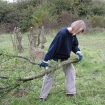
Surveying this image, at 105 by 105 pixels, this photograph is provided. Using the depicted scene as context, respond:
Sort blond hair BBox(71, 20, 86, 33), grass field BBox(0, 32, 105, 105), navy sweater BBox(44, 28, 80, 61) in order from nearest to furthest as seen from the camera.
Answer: blond hair BBox(71, 20, 86, 33) < navy sweater BBox(44, 28, 80, 61) < grass field BBox(0, 32, 105, 105)

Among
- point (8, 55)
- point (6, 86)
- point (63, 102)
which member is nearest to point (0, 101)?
point (6, 86)

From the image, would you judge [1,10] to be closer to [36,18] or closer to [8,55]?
[36,18]

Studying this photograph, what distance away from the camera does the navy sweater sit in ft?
12.6

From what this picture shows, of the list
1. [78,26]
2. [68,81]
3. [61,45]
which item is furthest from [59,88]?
[78,26]

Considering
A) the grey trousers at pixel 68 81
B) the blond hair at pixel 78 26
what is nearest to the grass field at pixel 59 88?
the grey trousers at pixel 68 81

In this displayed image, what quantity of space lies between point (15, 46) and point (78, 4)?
13706 millimetres

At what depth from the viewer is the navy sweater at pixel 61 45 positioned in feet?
12.6

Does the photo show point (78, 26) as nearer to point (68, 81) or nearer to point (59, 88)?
point (68, 81)

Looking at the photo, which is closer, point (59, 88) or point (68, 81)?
point (68, 81)

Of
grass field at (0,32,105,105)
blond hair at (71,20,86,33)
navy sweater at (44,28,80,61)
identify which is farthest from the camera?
grass field at (0,32,105,105)

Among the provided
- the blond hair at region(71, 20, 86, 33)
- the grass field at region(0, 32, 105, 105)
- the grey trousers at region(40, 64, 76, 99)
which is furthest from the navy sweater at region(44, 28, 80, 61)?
the grass field at region(0, 32, 105, 105)

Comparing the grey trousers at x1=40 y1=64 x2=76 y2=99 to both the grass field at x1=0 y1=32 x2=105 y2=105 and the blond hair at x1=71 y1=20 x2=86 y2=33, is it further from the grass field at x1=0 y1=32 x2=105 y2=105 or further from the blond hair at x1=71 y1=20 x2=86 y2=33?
the blond hair at x1=71 y1=20 x2=86 y2=33

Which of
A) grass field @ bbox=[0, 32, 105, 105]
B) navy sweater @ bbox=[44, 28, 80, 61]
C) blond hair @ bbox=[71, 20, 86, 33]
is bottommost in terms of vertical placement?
grass field @ bbox=[0, 32, 105, 105]

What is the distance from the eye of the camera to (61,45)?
3922 mm
